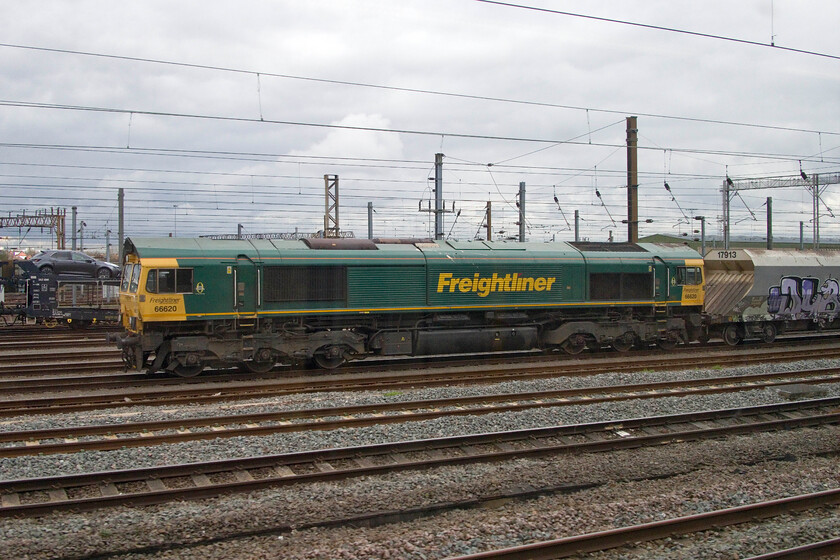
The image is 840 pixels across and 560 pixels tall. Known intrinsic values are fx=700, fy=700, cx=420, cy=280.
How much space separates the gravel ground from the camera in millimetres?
7047

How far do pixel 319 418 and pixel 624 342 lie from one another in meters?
11.8

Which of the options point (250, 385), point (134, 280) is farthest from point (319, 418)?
point (134, 280)

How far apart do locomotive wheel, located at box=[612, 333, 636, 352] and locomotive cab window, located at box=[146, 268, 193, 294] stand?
40.6 feet

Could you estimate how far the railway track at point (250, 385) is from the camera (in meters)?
13.6

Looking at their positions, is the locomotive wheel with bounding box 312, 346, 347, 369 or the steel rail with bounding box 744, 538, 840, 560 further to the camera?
the locomotive wheel with bounding box 312, 346, 347, 369

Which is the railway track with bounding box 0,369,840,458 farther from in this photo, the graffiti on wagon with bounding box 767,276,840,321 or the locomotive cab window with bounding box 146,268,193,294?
the graffiti on wagon with bounding box 767,276,840,321

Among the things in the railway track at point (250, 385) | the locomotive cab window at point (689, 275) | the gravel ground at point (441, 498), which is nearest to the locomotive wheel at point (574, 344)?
the railway track at point (250, 385)

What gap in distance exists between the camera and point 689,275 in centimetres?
2177

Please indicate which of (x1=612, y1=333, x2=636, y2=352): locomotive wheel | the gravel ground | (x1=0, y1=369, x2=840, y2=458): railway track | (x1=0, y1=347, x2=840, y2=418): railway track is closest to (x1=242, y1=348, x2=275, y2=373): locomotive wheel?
(x1=0, y1=347, x2=840, y2=418): railway track

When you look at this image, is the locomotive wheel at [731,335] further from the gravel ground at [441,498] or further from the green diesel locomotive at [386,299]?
the gravel ground at [441,498]

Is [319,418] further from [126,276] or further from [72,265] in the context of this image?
[72,265]

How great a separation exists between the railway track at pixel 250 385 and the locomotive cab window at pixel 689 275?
9.60 ft

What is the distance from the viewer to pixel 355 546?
7.02 m

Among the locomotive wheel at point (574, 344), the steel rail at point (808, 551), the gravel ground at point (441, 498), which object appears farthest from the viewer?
the locomotive wheel at point (574, 344)
